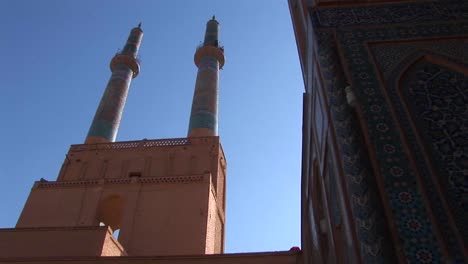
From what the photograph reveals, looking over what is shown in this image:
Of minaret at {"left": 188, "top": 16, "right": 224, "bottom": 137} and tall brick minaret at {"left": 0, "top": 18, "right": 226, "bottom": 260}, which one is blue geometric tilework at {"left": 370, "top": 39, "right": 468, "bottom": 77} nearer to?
tall brick minaret at {"left": 0, "top": 18, "right": 226, "bottom": 260}

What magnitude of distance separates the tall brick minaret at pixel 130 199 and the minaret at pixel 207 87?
0.05 metres

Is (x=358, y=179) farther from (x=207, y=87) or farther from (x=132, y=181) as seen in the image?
(x=207, y=87)

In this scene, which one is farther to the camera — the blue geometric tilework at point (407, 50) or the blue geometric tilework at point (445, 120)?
the blue geometric tilework at point (407, 50)

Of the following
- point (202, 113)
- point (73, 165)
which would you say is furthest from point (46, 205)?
point (202, 113)

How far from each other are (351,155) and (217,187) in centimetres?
1061

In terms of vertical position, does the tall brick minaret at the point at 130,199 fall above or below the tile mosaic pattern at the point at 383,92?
above

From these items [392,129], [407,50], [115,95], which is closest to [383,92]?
[392,129]

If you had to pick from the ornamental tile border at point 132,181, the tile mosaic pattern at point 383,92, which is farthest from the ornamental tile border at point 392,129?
the ornamental tile border at point 132,181

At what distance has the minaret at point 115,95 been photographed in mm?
14312

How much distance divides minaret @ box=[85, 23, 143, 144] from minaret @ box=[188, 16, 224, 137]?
8.93 feet

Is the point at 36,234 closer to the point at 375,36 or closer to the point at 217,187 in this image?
the point at 217,187

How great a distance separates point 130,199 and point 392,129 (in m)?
9.74

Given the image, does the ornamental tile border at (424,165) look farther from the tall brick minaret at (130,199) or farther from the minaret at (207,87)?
the minaret at (207,87)

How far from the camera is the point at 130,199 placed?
10852 mm
